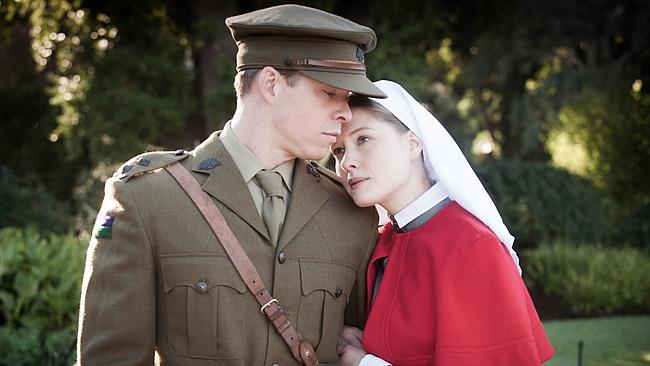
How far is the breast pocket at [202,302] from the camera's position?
2.75 m

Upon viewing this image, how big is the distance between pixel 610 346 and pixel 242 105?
6.41 meters

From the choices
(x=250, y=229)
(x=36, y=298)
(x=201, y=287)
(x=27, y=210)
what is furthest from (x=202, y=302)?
(x=27, y=210)

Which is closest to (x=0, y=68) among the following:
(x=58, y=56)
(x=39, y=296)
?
(x=58, y=56)

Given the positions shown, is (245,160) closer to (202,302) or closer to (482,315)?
(202,302)

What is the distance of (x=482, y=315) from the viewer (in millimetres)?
2852

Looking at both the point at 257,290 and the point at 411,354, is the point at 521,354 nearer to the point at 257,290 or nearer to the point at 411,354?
the point at 411,354

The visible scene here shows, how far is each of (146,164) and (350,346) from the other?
93 centimetres

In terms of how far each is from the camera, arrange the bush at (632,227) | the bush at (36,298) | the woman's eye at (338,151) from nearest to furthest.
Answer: the woman's eye at (338,151)
the bush at (36,298)
the bush at (632,227)

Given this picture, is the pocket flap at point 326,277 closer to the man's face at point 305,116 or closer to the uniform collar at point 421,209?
the uniform collar at point 421,209

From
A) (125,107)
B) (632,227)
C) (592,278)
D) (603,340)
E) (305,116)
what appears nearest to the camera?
(305,116)

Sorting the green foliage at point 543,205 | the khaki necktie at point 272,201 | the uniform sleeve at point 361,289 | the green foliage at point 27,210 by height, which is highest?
the khaki necktie at point 272,201

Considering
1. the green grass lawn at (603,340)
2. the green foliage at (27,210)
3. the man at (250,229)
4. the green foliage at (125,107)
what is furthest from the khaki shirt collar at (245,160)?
the green foliage at (125,107)

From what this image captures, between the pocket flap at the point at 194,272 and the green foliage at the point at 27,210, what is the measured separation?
8.47 m

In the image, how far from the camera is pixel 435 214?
312cm
